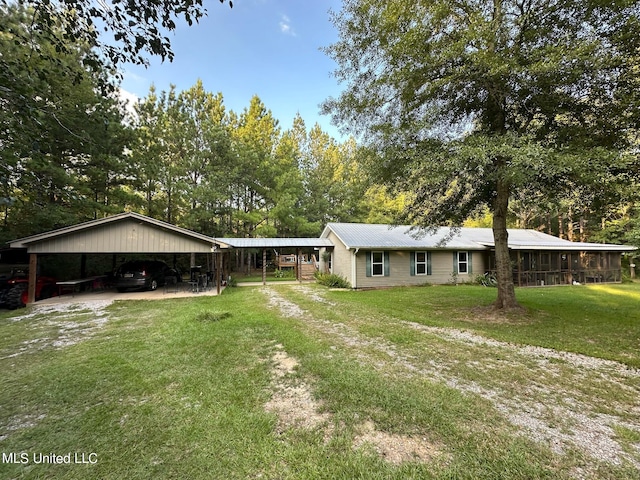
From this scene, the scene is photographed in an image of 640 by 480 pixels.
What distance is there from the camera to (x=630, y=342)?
5359 millimetres

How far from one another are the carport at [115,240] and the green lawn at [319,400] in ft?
13.9

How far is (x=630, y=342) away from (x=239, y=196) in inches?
842

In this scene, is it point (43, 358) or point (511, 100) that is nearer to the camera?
point (43, 358)

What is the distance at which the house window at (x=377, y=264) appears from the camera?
1414cm

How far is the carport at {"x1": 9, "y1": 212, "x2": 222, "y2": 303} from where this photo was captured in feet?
31.4

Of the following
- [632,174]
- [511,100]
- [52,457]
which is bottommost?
[52,457]

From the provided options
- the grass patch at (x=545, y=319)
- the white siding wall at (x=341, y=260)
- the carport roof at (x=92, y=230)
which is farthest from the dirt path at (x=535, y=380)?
the white siding wall at (x=341, y=260)

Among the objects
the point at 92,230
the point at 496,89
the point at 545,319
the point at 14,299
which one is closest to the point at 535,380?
the point at 545,319

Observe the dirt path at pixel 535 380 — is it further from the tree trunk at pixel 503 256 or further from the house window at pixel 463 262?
the house window at pixel 463 262

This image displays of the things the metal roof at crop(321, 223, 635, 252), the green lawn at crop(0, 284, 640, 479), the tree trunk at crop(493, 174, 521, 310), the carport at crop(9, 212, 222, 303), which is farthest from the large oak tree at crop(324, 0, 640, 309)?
the carport at crop(9, 212, 222, 303)

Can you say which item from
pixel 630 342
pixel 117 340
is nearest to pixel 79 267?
pixel 117 340

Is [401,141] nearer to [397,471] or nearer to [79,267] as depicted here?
[397,471]

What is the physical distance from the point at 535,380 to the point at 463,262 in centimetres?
1313

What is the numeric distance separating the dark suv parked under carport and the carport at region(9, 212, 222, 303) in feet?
4.78
